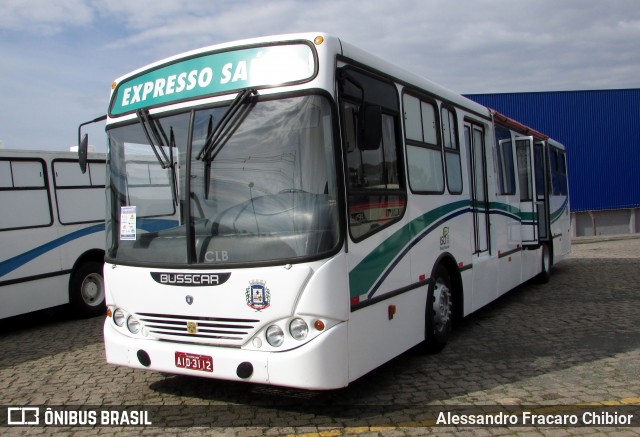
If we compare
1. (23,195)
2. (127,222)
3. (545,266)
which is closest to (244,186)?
(127,222)

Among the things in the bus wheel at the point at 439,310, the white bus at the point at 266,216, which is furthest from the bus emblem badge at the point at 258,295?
the bus wheel at the point at 439,310

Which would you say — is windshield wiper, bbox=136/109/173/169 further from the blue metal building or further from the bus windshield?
the blue metal building

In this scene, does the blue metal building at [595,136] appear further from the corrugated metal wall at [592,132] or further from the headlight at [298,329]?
the headlight at [298,329]

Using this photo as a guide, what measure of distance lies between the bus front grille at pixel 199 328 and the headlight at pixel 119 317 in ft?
0.76

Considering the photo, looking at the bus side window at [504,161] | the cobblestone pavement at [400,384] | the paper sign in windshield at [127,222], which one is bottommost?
the cobblestone pavement at [400,384]

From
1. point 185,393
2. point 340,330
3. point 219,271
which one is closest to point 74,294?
point 185,393

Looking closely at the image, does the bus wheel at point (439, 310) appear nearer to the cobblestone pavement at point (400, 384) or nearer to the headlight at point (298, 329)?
the cobblestone pavement at point (400, 384)

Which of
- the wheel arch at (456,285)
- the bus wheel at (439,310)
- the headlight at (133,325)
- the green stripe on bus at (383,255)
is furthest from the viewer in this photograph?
the wheel arch at (456,285)

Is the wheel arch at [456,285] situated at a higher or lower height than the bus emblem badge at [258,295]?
lower

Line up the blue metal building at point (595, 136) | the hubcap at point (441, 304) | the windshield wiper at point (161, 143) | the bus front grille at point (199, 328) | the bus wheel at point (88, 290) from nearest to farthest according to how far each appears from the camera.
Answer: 1. the bus front grille at point (199, 328)
2. the windshield wiper at point (161, 143)
3. the hubcap at point (441, 304)
4. the bus wheel at point (88, 290)
5. the blue metal building at point (595, 136)

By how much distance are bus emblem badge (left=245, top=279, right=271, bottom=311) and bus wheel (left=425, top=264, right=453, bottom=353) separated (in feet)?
7.25

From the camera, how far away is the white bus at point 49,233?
27.2 feet

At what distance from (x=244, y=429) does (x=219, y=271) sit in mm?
1219

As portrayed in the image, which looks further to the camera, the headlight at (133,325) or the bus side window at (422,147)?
the bus side window at (422,147)
